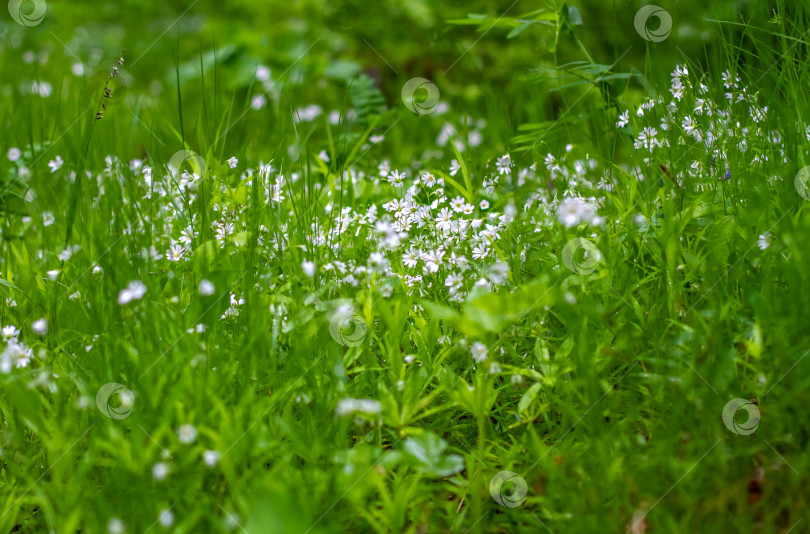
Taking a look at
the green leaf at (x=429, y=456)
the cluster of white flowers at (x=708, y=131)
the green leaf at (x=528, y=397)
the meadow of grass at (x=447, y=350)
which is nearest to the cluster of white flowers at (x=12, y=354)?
the meadow of grass at (x=447, y=350)

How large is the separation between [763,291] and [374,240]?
1262 mm

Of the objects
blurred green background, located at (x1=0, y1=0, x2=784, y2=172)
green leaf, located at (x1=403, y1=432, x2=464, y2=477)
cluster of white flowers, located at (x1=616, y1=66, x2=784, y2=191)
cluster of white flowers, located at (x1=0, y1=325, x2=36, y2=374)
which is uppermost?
blurred green background, located at (x1=0, y1=0, x2=784, y2=172)

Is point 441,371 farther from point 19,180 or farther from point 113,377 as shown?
point 19,180

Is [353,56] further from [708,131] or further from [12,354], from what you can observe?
[12,354]

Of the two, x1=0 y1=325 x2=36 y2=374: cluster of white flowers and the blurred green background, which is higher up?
the blurred green background

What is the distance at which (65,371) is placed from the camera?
6.54 ft

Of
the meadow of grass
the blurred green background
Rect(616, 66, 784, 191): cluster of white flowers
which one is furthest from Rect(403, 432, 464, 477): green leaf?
the blurred green background

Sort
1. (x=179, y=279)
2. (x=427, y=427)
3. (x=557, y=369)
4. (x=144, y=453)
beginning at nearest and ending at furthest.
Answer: (x=144, y=453) → (x=557, y=369) → (x=427, y=427) → (x=179, y=279)

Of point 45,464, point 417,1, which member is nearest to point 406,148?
point 417,1

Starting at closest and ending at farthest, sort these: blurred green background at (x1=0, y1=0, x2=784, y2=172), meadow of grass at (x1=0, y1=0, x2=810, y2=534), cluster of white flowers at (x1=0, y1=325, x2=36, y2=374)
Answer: meadow of grass at (x1=0, y1=0, x2=810, y2=534) → cluster of white flowers at (x1=0, y1=325, x2=36, y2=374) → blurred green background at (x1=0, y1=0, x2=784, y2=172)

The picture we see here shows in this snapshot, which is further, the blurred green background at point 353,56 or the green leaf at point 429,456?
the blurred green background at point 353,56

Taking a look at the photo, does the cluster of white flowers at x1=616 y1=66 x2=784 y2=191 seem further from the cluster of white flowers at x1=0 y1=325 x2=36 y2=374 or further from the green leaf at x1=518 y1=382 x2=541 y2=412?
the cluster of white flowers at x1=0 y1=325 x2=36 y2=374

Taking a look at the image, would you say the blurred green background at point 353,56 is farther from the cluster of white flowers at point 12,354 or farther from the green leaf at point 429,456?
the green leaf at point 429,456

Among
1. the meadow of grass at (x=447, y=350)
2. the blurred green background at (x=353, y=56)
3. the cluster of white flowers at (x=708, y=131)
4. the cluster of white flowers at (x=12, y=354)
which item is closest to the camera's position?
the meadow of grass at (x=447, y=350)
